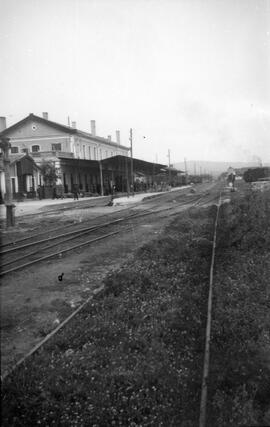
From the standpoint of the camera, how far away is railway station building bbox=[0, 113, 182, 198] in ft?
128

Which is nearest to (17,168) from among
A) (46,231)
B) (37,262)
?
(46,231)

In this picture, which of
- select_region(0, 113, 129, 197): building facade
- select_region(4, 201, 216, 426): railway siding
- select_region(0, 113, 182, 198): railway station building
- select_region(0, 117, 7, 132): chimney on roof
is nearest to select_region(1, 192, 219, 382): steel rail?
select_region(4, 201, 216, 426): railway siding

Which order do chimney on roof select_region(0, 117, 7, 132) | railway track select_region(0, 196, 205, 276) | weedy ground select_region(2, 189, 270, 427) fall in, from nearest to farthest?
weedy ground select_region(2, 189, 270, 427) < railway track select_region(0, 196, 205, 276) < chimney on roof select_region(0, 117, 7, 132)

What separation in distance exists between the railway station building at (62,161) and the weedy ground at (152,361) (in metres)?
30.2

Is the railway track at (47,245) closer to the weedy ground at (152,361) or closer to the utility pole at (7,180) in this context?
the utility pole at (7,180)

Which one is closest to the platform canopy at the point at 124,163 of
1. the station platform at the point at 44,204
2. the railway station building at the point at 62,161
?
the railway station building at the point at 62,161

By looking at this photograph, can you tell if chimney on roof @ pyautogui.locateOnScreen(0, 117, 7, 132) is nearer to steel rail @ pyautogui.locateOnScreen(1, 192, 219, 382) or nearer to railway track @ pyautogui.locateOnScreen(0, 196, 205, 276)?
railway track @ pyautogui.locateOnScreen(0, 196, 205, 276)

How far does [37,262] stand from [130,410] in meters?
6.39

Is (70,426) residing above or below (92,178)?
below

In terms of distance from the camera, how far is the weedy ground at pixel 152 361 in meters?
3.27

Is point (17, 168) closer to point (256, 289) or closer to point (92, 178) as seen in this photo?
point (92, 178)

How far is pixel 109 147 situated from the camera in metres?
67.6

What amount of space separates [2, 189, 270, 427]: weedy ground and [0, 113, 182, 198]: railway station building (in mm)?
30188

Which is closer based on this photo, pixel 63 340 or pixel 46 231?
pixel 63 340
